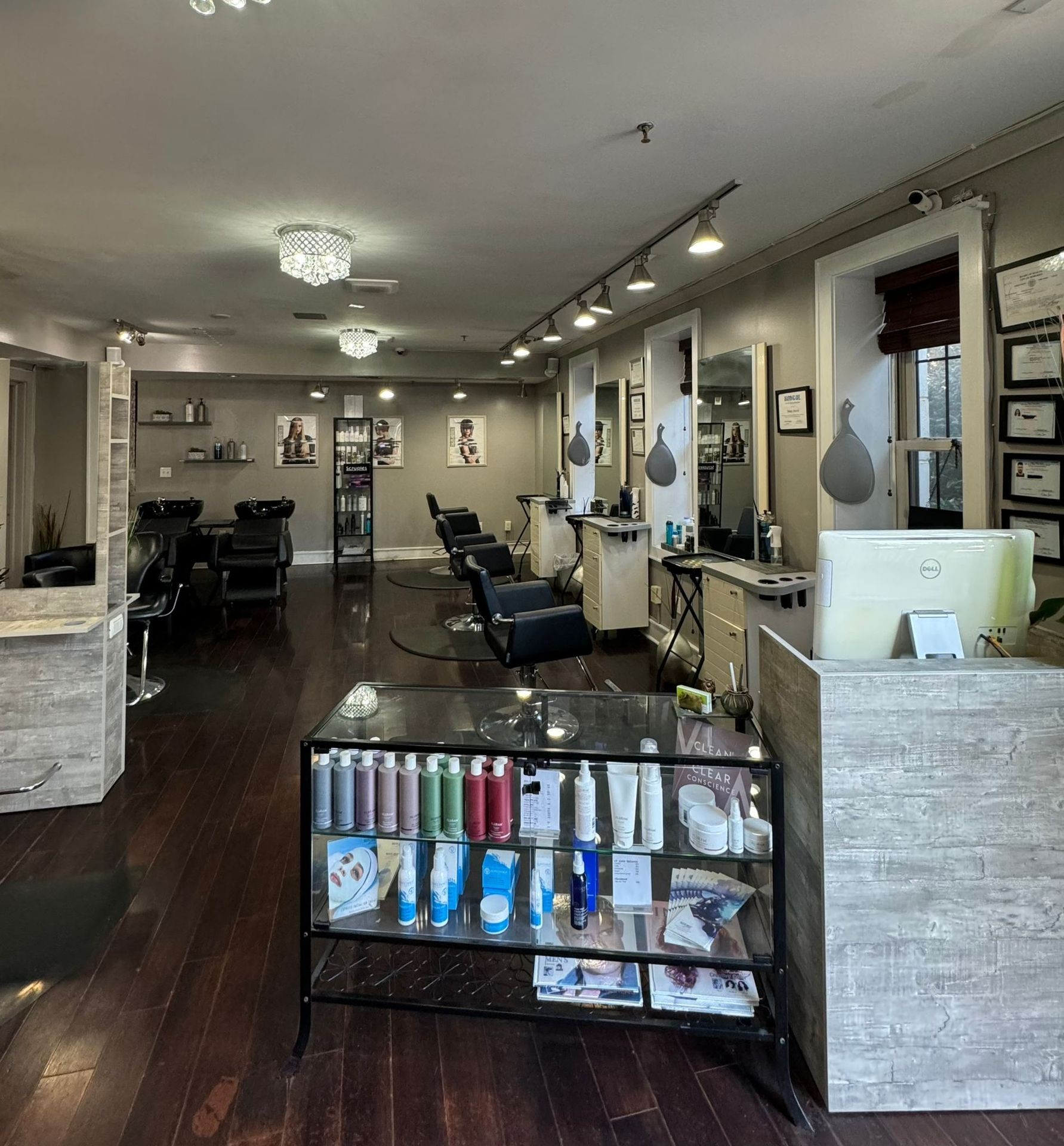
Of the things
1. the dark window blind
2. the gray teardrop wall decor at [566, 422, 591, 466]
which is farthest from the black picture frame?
the gray teardrop wall decor at [566, 422, 591, 466]

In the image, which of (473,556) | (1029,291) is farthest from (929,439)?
(473,556)

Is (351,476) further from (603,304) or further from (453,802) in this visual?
(453,802)

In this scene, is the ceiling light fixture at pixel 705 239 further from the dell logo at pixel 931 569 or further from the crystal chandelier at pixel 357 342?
the crystal chandelier at pixel 357 342

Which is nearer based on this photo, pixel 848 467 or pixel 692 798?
pixel 692 798

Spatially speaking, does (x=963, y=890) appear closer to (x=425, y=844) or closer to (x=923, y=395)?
(x=425, y=844)

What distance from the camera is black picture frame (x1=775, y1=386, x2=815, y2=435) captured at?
3.88 metres

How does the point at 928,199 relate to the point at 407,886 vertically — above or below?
above

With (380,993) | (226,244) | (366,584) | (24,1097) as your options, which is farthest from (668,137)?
(366,584)

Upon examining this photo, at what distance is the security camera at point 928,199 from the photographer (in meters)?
2.96

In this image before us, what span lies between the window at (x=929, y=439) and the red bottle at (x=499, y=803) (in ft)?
8.98

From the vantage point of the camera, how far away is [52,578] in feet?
11.3

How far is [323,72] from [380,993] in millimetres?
2811

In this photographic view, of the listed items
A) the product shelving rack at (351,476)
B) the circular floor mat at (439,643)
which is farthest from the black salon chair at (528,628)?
the product shelving rack at (351,476)

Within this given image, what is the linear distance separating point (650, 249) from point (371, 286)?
2.10 metres
